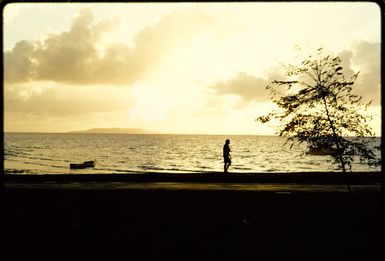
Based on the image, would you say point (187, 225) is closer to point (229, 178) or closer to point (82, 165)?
point (229, 178)

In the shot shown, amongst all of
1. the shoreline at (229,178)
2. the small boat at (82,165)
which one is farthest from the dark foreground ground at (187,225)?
the small boat at (82,165)

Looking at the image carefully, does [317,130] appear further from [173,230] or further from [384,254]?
[384,254]

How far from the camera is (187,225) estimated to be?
11.9 metres

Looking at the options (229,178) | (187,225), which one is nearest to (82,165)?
(229,178)

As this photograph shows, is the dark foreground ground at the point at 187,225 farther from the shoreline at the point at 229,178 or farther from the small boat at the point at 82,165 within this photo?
the small boat at the point at 82,165

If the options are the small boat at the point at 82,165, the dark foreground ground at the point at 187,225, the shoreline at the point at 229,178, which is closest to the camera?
the dark foreground ground at the point at 187,225

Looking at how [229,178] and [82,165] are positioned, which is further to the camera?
[82,165]

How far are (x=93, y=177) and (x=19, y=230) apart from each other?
42.3 ft

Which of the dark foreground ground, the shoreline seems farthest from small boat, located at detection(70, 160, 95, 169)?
the dark foreground ground

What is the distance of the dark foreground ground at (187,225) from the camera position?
9.13 m

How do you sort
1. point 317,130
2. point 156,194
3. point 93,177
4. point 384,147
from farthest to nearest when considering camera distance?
point 93,177, point 156,194, point 317,130, point 384,147

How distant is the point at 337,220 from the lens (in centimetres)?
1142

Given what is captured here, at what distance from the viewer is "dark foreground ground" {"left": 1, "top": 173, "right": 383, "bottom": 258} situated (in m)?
9.13

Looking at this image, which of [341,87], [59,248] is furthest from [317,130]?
[59,248]
